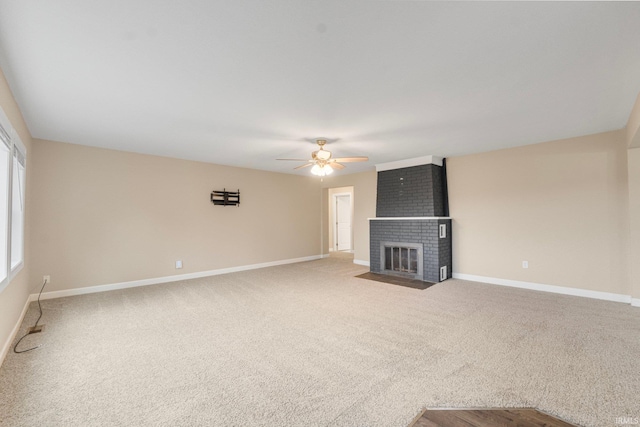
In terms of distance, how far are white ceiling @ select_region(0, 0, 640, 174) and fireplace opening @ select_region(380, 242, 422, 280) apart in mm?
2502

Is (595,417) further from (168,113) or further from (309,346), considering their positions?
(168,113)

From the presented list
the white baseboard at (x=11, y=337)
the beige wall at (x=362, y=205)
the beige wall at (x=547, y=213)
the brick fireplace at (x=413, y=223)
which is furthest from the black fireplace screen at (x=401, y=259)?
the white baseboard at (x=11, y=337)

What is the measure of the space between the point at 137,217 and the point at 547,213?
6834mm

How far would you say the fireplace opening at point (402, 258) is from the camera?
534 centimetres

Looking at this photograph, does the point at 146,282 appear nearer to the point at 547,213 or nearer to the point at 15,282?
the point at 15,282

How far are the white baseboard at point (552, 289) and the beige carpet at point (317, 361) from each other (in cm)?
33

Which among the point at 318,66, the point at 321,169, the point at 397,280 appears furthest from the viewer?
the point at 397,280

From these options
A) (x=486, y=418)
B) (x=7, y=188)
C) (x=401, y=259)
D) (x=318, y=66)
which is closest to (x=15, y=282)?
(x=7, y=188)

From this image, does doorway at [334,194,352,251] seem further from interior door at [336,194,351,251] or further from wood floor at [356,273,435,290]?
wood floor at [356,273,435,290]

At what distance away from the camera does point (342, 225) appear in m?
9.63

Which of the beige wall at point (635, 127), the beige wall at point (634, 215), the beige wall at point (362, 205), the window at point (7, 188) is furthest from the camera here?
the beige wall at point (362, 205)

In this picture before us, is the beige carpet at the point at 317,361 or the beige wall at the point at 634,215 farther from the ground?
the beige wall at the point at 634,215

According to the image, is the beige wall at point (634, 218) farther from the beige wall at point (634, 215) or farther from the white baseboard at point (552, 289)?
the white baseboard at point (552, 289)

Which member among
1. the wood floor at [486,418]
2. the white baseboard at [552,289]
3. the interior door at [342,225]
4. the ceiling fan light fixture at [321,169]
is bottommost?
the wood floor at [486,418]
